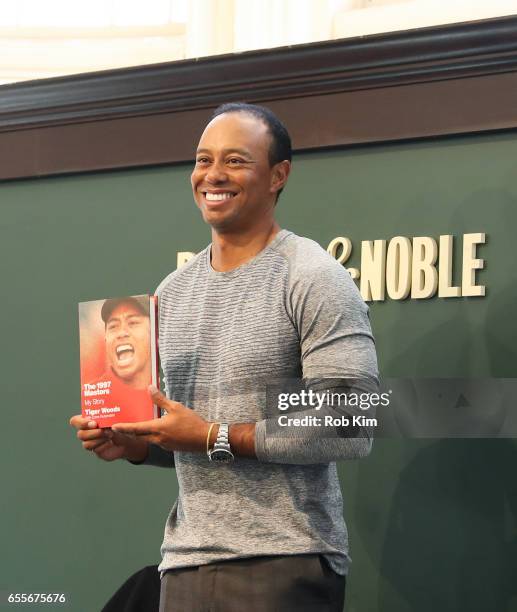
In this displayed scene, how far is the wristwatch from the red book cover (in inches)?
5.9

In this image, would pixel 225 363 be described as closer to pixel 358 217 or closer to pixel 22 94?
pixel 358 217

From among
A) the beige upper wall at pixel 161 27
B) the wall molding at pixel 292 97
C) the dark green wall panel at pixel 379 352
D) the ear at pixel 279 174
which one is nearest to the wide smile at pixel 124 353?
the ear at pixel 279 174

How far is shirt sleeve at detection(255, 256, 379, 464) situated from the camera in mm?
2160

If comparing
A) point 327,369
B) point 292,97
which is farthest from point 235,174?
point 292,97

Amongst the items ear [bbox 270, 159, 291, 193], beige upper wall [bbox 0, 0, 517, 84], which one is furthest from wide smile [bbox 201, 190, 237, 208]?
beige upper wall [bbox 0, 0, 517, 84]

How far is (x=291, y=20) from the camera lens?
14.1ft

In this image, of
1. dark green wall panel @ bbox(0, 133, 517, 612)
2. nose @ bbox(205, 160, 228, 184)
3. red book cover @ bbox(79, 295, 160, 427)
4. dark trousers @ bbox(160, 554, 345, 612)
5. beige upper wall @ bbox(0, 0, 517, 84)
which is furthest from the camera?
beige upper wall @ bbox(0, 0, 517, 84)

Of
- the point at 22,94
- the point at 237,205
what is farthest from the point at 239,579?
the point at 22,94

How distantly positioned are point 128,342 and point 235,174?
1.35ft

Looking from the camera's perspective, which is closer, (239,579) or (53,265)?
(239,579)

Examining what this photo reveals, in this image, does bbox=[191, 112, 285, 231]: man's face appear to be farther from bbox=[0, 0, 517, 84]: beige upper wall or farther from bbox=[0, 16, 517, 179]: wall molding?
bbox=[0, 0, 517, 84]: beige upper wall

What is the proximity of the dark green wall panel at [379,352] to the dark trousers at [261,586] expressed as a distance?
1.17 meters

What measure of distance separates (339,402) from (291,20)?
2.45 m

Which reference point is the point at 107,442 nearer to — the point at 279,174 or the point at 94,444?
the point at 94,444
